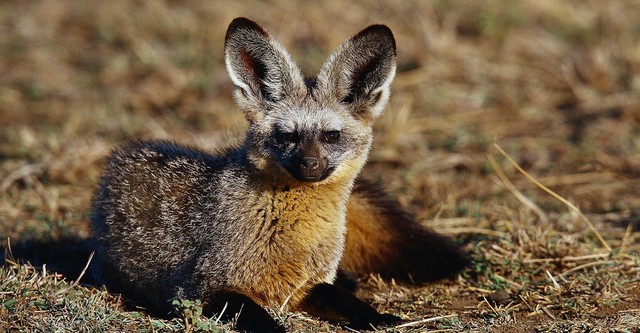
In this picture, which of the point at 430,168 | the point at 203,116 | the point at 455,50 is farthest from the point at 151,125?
the point at 455,50

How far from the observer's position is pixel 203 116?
9430 mm

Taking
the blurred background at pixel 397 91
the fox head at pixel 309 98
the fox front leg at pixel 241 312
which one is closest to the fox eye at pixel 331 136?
the fox head at pixel 309 98

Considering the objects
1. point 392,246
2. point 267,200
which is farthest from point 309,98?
point 392,246

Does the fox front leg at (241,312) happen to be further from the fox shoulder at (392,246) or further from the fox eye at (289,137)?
the fox shoulder at (392,246)

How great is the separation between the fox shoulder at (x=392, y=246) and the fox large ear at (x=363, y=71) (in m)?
0.92

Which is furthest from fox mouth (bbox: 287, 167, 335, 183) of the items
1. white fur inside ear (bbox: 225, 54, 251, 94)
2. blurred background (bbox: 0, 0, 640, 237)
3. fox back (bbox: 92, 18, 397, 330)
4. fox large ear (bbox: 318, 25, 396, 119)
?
blurred background (bbox: 0, 0, 640, 237)

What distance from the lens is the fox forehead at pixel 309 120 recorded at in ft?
16.5

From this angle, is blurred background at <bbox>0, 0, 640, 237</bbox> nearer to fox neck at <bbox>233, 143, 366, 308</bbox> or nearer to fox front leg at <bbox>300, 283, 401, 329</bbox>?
fox neck at <bbox>233, 143, 366, 308</bbox>

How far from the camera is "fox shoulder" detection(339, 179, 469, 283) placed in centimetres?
555

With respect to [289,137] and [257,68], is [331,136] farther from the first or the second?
[257,68]

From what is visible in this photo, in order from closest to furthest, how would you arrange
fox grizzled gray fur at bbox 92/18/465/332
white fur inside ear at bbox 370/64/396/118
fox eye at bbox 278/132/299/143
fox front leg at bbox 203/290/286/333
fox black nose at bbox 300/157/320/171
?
fox front leg at bbox 203/290/286/333 < fox black nose at bbox 300/157/320/171 < fox grizzled gray fur at bbox 92/18/465/332 < fox eye at bbox 278/132/299/143 < white fur inside ear at bbox 370/64/396/118

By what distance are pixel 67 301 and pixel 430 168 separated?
14.1 ft

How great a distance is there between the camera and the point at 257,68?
5156mm

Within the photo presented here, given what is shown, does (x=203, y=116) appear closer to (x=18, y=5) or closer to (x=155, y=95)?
(x=155, y=95)
